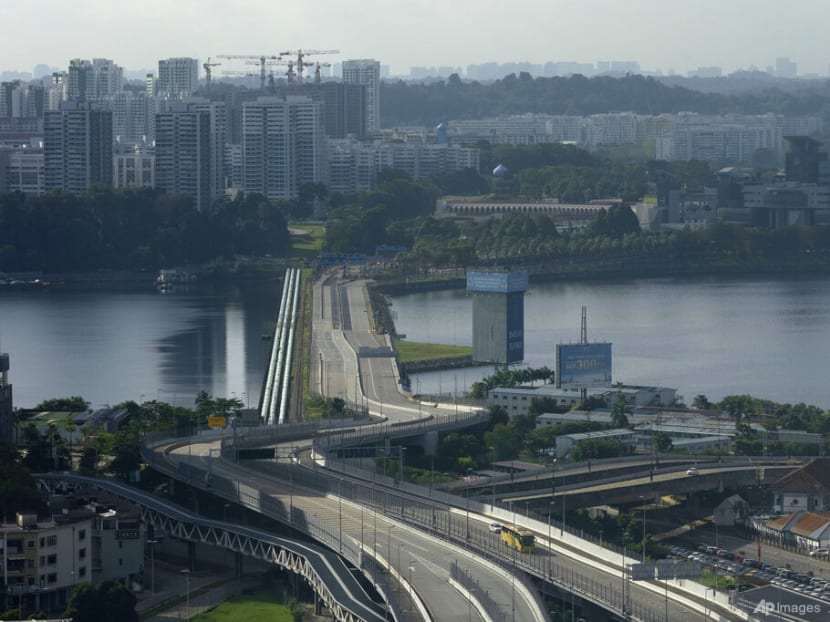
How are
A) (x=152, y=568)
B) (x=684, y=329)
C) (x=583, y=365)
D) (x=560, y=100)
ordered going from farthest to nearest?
(x=560, y=100) → (x=684, y=329) → (x=583, y=365) → (x=152, y=568)

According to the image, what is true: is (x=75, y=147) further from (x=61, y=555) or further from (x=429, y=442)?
(x=61, y=555)

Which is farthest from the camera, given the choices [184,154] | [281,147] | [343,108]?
[343,108]

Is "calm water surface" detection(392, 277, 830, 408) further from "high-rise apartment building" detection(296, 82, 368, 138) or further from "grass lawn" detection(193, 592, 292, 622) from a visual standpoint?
"high-rise apartment building" detection(296, 82, 368, 138)

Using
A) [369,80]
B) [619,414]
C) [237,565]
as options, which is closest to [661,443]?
[619,414]

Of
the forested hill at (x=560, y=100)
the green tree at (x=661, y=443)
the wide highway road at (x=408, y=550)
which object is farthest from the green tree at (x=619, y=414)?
the forested hill at (x=560, y=100)

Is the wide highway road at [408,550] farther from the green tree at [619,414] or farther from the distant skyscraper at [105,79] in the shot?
the distant skyscraper at [105,79]

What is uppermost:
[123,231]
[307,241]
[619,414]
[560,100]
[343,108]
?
[560,100]

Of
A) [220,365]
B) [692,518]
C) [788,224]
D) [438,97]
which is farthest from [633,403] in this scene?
[438,97]
